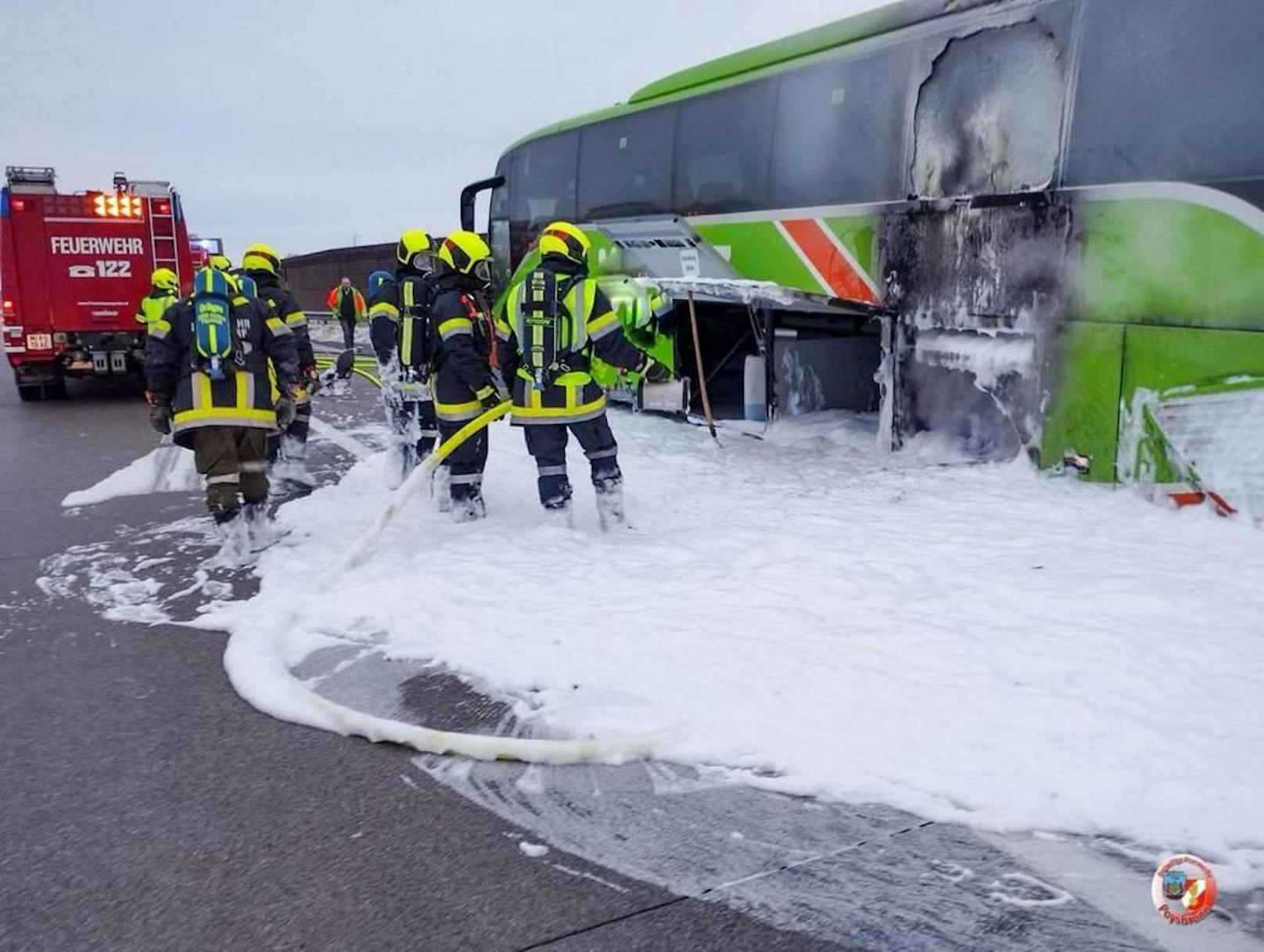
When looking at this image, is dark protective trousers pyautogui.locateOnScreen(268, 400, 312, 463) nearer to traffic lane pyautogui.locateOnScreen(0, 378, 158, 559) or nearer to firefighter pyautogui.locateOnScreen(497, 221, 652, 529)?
traffic lane pyautogui.locateOnScreen(0, 378, 158, 559)

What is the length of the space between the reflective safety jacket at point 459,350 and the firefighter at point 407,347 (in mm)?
143

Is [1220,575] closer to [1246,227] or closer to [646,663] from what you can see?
[1246,227]

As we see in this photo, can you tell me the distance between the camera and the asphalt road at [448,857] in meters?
2.43

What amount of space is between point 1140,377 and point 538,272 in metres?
3.59

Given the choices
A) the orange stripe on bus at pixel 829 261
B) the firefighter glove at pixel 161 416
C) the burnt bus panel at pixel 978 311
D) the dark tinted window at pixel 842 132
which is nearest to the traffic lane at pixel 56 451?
the firefighter glove at pixel 161 416

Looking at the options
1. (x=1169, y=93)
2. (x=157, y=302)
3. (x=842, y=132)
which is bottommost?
(x=157, y=302)

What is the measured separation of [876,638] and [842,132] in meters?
5.41

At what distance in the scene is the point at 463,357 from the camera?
6316 millimetres

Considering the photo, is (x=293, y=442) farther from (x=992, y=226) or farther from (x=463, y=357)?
(x=992, y=226)

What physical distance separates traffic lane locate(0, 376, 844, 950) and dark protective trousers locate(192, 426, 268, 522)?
1.75 meters

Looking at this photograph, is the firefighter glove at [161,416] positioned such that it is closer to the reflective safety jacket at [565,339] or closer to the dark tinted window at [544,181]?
the reflective safety jacket at [565,339]

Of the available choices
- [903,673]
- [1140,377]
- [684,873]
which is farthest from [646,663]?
[1140,377]

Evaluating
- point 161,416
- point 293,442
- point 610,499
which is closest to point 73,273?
point 293,442

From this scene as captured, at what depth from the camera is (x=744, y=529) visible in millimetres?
5875
